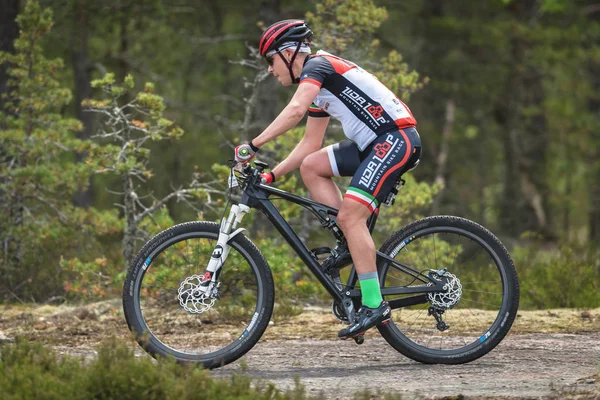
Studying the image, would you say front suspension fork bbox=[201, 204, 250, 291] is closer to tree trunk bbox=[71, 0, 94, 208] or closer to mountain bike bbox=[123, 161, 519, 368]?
mountain bike bbox=[123, 161, 519, 368]

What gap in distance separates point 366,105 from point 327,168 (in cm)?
→ 53

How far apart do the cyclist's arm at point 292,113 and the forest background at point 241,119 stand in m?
3.29

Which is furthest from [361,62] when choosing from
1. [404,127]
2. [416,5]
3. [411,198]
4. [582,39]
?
[416,5]

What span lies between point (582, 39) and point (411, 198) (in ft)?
38.9

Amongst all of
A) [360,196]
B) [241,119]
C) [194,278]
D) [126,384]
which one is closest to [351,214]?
[360,196]

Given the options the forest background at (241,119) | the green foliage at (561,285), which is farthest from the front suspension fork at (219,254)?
the green foliage at (561,285)

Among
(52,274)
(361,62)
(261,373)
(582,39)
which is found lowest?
(261,373)

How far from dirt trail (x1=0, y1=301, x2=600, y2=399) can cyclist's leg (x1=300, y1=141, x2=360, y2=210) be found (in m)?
1.19

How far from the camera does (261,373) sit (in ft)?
20.8

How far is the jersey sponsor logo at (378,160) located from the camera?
629cm

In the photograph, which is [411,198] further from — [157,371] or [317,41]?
[157,371]

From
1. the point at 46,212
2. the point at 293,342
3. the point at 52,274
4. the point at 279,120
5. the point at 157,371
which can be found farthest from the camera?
the point at 46,212

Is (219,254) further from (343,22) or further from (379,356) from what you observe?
(343,22)

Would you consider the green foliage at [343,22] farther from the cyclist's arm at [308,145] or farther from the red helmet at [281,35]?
the red helmet at [281,35]
